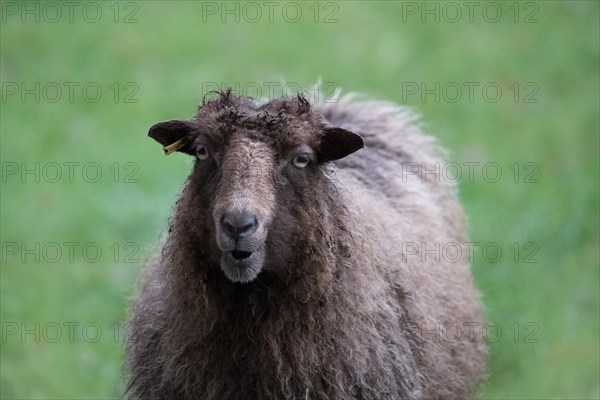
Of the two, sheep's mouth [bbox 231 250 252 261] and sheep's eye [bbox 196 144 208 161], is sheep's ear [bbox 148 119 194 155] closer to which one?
sheep's eye [bbox 196 144 208 161]

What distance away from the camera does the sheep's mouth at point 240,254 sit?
17.0 ft

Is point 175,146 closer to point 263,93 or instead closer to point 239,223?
point 239,223

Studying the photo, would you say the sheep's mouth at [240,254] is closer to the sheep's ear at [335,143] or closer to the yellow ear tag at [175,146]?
the sheep's ear at [335,143]

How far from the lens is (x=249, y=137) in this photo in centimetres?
543

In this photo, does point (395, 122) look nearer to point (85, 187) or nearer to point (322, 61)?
point (85, 187)

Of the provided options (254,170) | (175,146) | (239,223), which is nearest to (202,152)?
(175,146)

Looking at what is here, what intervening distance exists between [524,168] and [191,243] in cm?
766

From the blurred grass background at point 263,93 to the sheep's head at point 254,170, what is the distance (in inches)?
98.0

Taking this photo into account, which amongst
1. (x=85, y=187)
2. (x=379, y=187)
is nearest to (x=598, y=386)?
(x=379, y=187)

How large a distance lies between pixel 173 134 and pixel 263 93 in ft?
24.9

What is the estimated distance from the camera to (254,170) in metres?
5.28

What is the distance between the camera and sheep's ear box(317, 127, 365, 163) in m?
5.65

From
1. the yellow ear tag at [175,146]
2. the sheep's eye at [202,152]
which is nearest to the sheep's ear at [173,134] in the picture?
the yellow ear tag at [175,146]

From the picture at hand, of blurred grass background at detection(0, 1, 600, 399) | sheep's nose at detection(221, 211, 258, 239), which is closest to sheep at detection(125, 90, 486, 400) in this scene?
sheep's nose at detection(221, 211, 258, 239)
